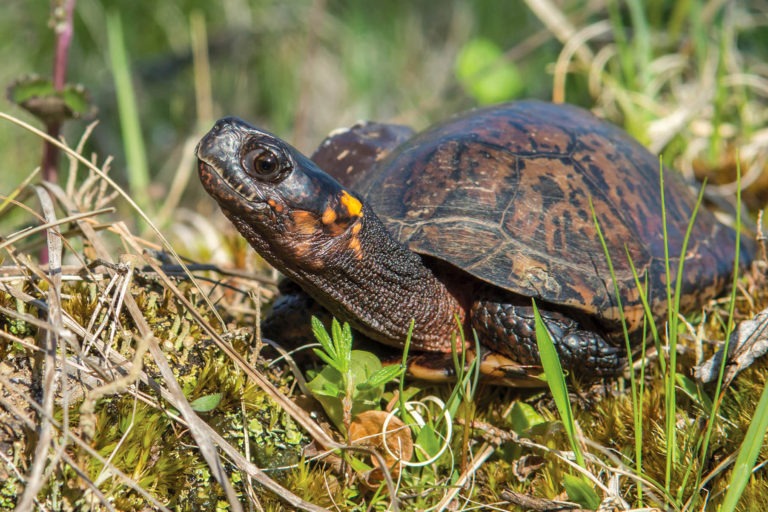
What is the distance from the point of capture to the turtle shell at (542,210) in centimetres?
183

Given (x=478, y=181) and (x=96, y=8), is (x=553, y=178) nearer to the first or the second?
(x=478, y=181)

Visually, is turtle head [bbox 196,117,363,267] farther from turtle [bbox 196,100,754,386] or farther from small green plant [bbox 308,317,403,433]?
small green plant [bbox 308,317,403,433]

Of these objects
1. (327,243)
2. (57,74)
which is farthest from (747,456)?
(57,74)

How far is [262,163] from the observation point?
5.21ft

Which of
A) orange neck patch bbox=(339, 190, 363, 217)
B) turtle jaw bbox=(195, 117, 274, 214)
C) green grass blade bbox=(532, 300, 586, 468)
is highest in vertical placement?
turtle jaw bbox=(195, 117, 274, 214)

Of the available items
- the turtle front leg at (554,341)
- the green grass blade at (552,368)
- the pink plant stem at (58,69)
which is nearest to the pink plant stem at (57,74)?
the pink plant stem at (58,69)

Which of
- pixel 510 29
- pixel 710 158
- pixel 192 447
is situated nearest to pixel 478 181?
pixel 192 447

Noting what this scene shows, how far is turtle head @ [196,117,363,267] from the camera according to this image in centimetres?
157

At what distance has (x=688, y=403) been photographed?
1.73m

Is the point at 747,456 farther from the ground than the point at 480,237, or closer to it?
closer to it

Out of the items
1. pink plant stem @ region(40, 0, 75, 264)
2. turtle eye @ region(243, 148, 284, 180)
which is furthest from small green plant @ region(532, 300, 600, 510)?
pink plant stem @ region(40, 0, 75, 264)

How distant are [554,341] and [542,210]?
398 millimetres

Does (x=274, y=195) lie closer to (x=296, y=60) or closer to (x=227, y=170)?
(x=227, y=170)

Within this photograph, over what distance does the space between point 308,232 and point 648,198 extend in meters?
1.19
